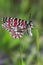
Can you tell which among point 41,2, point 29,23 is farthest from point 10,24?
point 41,2

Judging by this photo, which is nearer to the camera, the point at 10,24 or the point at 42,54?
the point at 10,24

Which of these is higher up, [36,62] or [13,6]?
[13,6]

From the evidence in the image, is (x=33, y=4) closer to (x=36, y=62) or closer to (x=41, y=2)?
(x=41, y=2)
